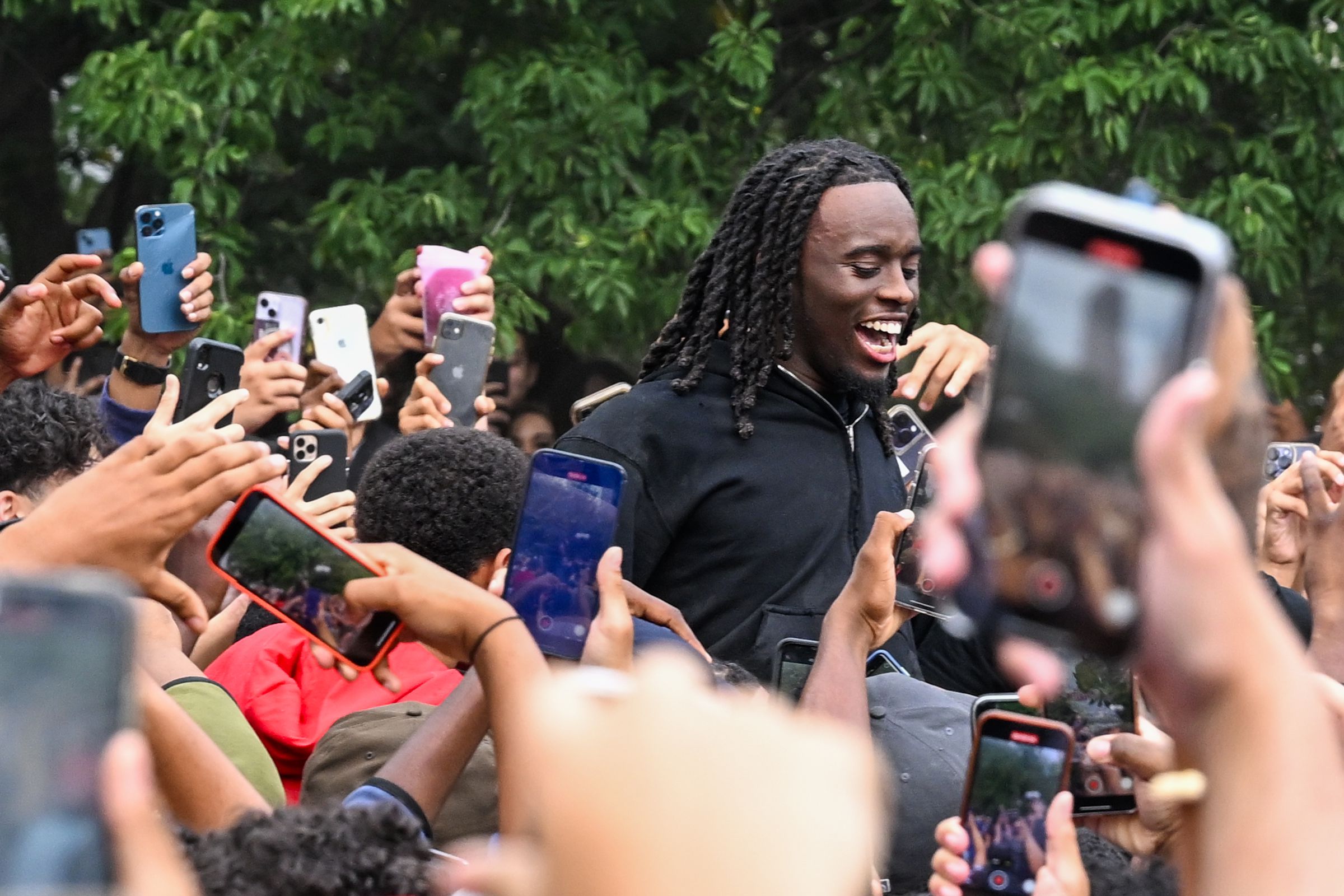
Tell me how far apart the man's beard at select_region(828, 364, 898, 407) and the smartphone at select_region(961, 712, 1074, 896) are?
5.06 ft

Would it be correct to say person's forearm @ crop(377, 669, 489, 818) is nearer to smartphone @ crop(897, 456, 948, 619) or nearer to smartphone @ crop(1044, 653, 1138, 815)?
smartphone @ crop(1044, 653, 1138, 815)

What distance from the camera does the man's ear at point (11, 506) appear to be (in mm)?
3844

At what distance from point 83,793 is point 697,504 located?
2.47 m

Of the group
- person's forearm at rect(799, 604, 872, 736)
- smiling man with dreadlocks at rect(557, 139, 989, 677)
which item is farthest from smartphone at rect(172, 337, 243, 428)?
person's forearm at rect(799, 604, 872, 736)

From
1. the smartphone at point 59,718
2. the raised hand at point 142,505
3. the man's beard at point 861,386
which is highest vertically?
the smartphone at point 59,718

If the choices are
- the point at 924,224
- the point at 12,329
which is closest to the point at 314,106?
the point at 924,224

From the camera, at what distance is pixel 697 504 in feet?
12.1

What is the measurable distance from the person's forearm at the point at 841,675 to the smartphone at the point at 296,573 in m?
0.71

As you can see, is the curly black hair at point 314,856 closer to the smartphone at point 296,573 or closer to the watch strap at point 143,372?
the smartphone at point 296,573

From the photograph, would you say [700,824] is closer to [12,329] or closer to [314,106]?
[12,329]

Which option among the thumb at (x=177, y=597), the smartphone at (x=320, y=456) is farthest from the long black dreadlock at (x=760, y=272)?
the thumb at (x=177, y=597)

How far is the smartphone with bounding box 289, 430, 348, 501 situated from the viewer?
14.1ft

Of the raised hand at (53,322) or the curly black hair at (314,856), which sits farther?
the raised hand at (53,322)

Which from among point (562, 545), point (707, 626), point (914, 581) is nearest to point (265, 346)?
point (707, 626)
